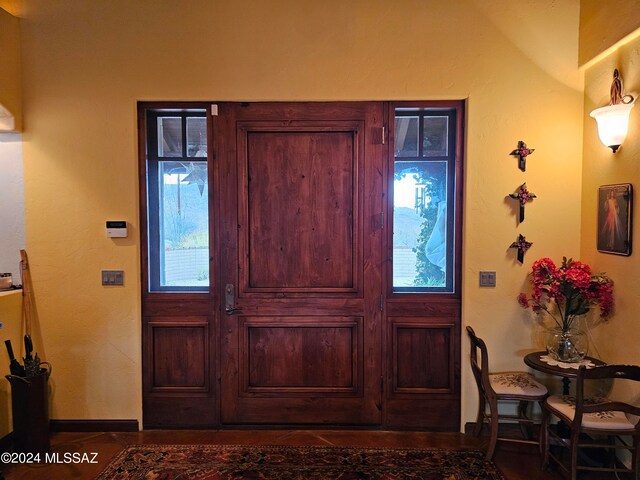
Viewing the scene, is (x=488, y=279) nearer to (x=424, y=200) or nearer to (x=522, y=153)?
(x=424, y=200)

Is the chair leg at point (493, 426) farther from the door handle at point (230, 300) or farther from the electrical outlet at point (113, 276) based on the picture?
the electrical outlet at point (113, 276)

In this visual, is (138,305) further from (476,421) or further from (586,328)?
(586,328)

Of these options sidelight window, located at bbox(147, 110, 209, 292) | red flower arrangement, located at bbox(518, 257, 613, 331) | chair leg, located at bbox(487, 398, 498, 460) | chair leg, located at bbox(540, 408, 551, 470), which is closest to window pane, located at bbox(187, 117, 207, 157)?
sidelight window, located at bbox(147, 110, 209, 292)

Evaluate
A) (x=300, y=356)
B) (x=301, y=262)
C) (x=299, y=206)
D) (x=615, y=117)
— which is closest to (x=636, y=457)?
(x=615, y=117)

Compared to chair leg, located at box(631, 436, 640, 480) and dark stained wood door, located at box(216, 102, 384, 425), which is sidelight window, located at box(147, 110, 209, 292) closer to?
dark stained wood door, located at box(216, 102, 384, 425)

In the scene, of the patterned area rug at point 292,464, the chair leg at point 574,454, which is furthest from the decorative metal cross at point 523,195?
the patterned area rug at point 292,464

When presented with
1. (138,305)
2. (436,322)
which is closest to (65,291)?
(138,305)

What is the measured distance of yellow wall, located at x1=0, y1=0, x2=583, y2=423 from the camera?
2881 millimetres

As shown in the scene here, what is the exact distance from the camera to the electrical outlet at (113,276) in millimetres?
2977

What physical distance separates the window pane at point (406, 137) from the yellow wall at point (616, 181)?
3.76ft

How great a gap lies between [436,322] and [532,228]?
0.94 meters

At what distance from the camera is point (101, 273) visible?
9.78ft

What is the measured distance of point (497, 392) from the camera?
2625mm

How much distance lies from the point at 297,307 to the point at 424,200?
1.20 m
